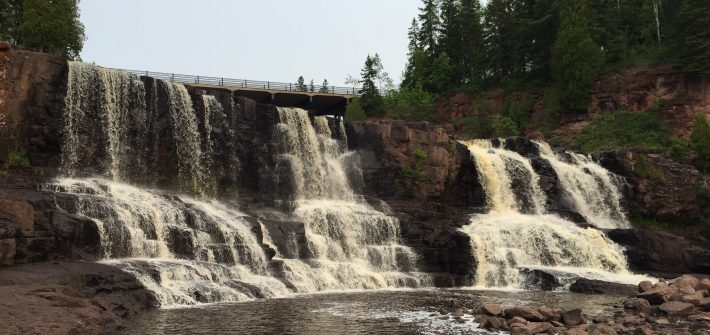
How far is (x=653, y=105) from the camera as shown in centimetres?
5759

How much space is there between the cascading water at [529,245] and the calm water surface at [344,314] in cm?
563

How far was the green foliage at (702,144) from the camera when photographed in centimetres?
4947

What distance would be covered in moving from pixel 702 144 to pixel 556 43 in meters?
19.1

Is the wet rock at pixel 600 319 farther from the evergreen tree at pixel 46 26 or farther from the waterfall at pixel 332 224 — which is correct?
the evergreen tree at pixel 46 26

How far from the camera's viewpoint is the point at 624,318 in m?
18.5

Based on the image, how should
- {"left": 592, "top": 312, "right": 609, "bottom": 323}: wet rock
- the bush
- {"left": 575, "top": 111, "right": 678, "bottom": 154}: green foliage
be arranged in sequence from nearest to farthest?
{"left": 592, "top": 312, "right": 609, "bottom": 323}: wet rock, the bush, {"left": 575, "top": 111, "right": 678, "bottom": 154}: green foliage

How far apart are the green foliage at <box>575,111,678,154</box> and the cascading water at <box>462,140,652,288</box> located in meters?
16.8

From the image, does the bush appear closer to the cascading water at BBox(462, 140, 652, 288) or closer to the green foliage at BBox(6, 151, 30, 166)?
the cascading water at BBox(462, 140, 652, 288)

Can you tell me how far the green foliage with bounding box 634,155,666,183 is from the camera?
46.0 meters

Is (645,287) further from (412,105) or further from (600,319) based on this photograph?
(412,105)

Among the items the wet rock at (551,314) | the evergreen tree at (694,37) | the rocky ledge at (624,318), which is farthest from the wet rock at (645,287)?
the evergreen tree at (694,37)

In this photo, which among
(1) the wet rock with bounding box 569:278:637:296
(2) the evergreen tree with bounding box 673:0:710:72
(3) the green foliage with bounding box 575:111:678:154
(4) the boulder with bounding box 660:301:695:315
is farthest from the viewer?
(3) the green foliage with bounding box 575:111:678:154

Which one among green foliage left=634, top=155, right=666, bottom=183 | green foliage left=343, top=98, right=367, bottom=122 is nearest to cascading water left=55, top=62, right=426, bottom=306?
green foliage left=343, top=98, right=367, bottom=122

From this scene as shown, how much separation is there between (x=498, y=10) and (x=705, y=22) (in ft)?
79.4
